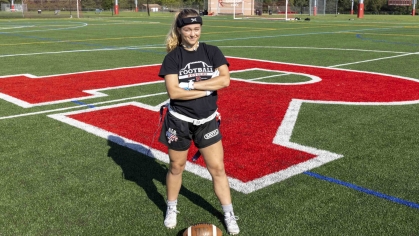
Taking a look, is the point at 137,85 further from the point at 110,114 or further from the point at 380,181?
the point at 380,181

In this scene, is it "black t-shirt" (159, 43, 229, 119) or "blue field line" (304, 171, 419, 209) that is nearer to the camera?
"black t-shirt" (159, 43, 229, 119)

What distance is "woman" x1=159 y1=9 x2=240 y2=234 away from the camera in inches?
140

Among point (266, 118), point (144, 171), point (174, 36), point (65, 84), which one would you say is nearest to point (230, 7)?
point (65, 84)

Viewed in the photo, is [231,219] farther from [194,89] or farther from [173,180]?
[194,89]

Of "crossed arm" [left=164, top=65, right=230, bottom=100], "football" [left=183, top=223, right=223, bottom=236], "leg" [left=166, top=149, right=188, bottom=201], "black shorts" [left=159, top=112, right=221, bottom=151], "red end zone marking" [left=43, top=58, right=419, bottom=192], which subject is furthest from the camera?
"red end zone marking" [left=43, top=58, right=419, bottom=192]

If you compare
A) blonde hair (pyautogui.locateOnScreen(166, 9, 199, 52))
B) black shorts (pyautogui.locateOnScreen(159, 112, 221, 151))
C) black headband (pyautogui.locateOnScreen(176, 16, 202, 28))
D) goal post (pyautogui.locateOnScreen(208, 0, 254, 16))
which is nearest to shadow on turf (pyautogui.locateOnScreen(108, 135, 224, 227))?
black shorts (pyautogui.locateOnScreen(159, 112, 221, 151))

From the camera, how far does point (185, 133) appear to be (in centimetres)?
365

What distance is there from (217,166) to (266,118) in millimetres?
3482

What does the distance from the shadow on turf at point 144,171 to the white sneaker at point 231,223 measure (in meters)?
0.20

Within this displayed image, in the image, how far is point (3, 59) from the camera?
571 inches

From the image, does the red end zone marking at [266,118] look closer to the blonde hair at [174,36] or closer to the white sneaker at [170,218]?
the white sneaker at [170,218]

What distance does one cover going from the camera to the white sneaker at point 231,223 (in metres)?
3.69

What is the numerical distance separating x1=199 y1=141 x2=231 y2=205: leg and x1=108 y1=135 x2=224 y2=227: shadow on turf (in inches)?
11.3

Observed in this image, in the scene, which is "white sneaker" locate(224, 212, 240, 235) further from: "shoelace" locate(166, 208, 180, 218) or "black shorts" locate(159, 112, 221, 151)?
"black shorts" locate(159, 112, 221, 151)
